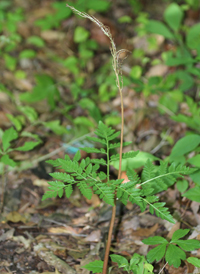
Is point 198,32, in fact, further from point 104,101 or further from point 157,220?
point 157,220

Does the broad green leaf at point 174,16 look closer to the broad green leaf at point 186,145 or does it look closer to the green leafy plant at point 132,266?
the broad green leaf at point 186,145

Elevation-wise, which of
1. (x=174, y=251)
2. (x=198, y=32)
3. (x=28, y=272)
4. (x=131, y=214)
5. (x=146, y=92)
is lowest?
(x=28, y=272)

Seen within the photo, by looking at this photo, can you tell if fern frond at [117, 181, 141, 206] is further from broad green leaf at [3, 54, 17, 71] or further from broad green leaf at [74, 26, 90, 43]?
broad green leaf at [3, 54, 17, 71]

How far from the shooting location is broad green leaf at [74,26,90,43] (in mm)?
3576

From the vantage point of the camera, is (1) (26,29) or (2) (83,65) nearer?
(2) (83,65)

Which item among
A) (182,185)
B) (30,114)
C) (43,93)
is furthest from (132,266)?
(43,93)

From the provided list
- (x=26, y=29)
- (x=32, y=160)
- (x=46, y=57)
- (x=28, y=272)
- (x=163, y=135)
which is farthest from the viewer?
(x=26, y=29)

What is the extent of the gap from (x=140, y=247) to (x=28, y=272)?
0.71 metres

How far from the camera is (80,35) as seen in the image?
3.60 meters

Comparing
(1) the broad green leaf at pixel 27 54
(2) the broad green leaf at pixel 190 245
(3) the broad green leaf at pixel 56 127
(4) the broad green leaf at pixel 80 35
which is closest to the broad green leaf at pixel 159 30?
(4) the broad green leaf at pixel 80 35

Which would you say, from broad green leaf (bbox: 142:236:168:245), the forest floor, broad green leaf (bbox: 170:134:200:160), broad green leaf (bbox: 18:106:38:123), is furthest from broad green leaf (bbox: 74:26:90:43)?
broad green leaf (bbox: 142:236:168:245)

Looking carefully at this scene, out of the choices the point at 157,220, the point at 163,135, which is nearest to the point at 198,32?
the point at 163,135

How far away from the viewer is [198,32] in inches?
109

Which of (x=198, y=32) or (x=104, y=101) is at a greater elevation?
(x=198, y=32)
